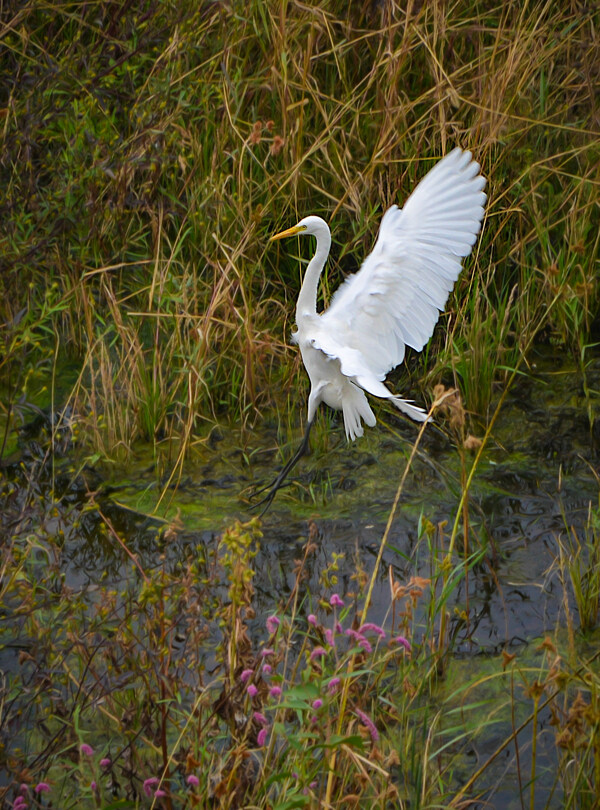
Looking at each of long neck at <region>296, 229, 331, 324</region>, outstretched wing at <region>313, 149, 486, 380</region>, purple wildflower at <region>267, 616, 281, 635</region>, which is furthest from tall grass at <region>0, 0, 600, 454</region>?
purple wildflower at <region>267, 616, 281, 635</region>

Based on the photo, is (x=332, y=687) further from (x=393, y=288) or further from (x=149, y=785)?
(x=393, y=288)

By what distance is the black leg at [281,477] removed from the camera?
308 cm

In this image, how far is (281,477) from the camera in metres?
3.09

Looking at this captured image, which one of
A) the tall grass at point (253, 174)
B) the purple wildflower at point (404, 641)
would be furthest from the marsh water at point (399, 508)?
the purple wildflower at point (404, 641)

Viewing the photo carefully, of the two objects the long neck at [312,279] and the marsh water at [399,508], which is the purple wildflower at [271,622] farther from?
the long neck at [312,279]

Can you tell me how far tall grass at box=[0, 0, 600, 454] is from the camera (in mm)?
3352

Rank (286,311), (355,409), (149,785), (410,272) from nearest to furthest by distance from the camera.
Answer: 1. (149,785)
2. (410,272)
3. (355,409)
4. (286,311)

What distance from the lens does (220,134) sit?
361 cm

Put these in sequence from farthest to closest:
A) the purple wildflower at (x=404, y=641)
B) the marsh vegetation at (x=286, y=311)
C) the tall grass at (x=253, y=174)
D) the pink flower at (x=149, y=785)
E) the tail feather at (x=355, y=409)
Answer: the tall grass at (x=253, y=174) → the tail feather at (x=355, y=409) → the marsh vegetation at (x=286, y=311) → the purple wildflower at (x=404, y=641) → the pink flower at (x=149, y=785)

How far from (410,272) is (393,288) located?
70mm

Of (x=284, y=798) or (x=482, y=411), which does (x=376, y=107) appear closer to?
(x=482, y=411)

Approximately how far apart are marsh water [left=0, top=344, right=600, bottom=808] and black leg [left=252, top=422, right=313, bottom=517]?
0.13ft

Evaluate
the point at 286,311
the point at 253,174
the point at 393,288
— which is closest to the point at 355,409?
the point at 393,288

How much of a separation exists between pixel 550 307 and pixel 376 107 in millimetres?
1072
